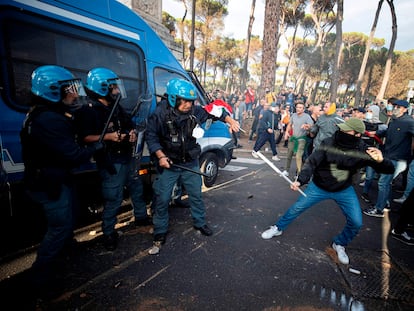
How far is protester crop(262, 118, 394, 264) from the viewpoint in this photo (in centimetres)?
259

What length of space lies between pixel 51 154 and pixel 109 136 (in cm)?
64

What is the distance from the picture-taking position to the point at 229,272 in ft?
8.18

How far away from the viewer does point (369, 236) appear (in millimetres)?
3400

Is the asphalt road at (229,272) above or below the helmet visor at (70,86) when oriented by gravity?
below

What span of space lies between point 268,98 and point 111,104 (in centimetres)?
675

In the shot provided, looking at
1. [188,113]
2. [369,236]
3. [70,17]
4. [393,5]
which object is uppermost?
[393,5]

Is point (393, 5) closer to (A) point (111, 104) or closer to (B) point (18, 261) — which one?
(A) point (111, 104)

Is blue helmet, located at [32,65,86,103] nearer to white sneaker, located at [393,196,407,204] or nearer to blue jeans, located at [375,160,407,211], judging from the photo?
blue jeans, located at [375,160,407,211]

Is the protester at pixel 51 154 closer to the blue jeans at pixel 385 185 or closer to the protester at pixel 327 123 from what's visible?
the protester at pixel 327 123

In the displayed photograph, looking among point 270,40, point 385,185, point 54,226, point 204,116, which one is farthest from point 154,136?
point 270,40

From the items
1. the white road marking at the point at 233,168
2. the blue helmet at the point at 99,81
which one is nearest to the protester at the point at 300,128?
the white road marking at the point at 233,168

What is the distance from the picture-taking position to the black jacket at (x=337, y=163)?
8.68 ft

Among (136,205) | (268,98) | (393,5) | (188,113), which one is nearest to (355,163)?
(188,113)

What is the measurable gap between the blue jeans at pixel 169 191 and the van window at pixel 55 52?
1332mm
